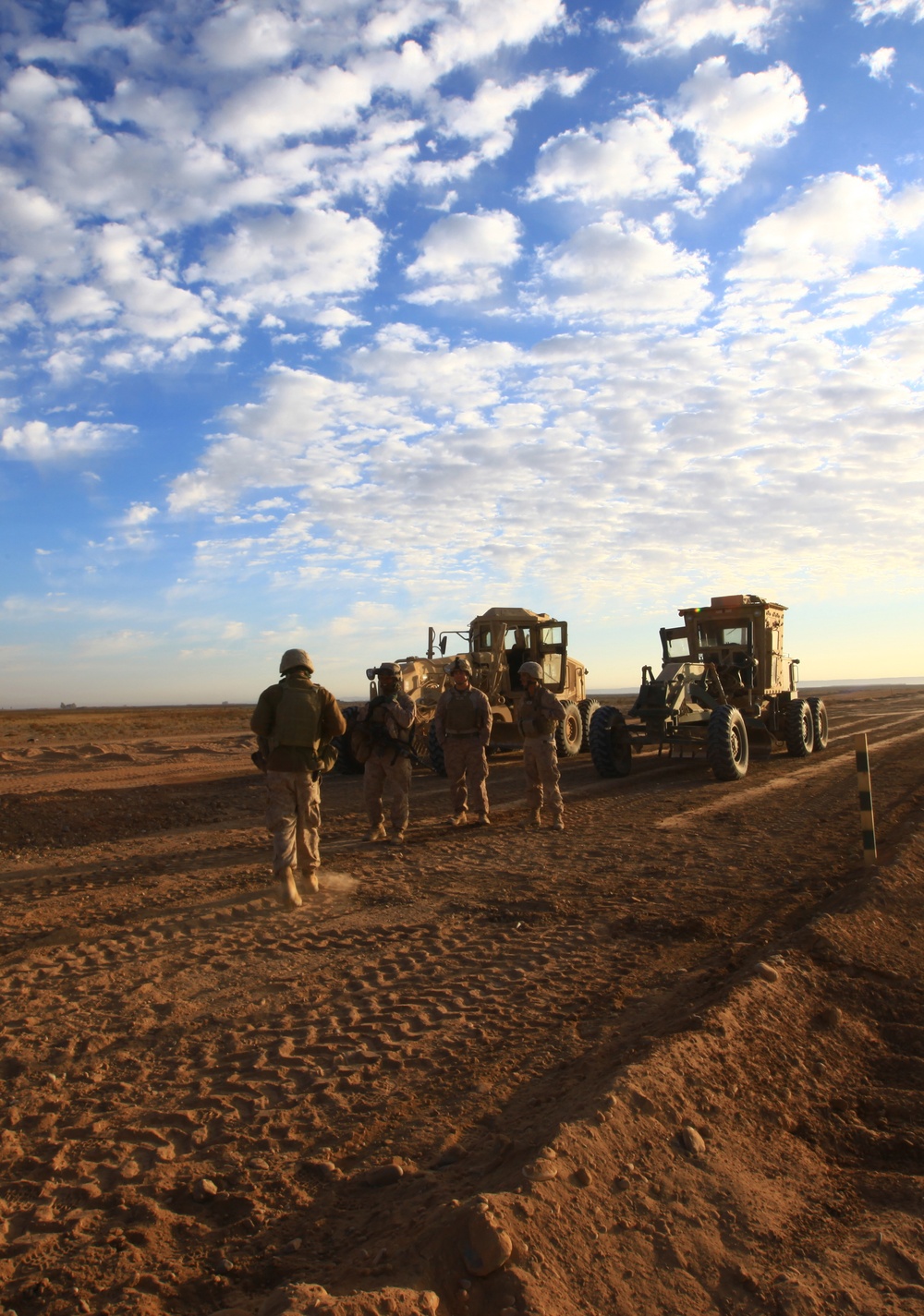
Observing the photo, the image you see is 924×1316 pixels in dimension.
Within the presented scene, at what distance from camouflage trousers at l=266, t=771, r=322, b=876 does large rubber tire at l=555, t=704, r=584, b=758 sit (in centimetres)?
1089

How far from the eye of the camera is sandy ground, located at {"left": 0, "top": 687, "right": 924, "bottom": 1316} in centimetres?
228

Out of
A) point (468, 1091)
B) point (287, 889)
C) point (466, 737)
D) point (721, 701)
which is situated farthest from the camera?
point (721, 701)

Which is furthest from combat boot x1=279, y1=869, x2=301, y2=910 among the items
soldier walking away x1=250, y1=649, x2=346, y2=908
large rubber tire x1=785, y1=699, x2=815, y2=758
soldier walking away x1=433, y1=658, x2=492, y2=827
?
large rubber tire x1=785, y1=699, x2=815, y2=758

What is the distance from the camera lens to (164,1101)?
3248 millimetres

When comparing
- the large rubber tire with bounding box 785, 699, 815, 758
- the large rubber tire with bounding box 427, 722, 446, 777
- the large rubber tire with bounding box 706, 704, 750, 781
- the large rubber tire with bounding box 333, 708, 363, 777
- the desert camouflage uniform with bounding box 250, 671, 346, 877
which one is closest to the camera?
the desert camouflage uniform with bounding box 250, 671, 346, 877

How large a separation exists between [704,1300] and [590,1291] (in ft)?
0.97

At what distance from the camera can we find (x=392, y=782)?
27.1 ft

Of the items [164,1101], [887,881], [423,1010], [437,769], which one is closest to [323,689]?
[423,1010]

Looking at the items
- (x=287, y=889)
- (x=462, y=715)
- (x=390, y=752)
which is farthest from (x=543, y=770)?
(x=287, y=889)

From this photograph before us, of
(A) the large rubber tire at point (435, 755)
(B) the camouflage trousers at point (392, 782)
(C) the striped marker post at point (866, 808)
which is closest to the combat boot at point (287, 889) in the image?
(B) the camouflage trousers at point (392, 782)

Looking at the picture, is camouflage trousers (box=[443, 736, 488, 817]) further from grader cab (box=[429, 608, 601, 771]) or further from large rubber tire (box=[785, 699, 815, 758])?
large rubber tire (box=[785, 699, 815, 758])

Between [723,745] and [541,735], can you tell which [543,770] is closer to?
[541,735]

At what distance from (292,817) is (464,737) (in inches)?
128

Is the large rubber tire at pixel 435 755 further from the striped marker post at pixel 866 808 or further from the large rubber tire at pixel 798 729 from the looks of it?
the striped marker post at pixel 866 808
